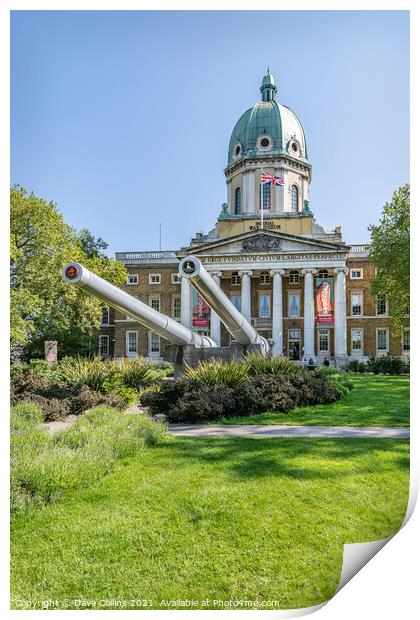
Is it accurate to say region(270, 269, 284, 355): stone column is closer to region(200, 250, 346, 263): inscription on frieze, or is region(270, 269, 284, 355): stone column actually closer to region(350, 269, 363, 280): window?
region(200, 250, 346, 263): inscription on frieze

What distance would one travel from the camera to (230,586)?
9.73 ft

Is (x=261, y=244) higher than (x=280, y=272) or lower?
higher

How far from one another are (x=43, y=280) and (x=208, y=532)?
9.90m

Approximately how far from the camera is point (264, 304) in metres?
34.9

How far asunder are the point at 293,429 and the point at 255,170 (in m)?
30.5

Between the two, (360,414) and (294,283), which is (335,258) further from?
(360,414)

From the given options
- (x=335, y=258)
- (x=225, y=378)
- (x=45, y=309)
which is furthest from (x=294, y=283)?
(x=225, y=378)

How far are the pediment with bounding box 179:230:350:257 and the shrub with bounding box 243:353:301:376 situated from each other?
23132 millimetres

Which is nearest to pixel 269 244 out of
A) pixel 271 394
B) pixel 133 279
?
pixel 133 279

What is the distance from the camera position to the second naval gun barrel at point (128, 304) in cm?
546

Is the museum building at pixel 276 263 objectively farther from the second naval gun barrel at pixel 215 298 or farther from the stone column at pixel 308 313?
the second naval gun barrel at pixel 215 298

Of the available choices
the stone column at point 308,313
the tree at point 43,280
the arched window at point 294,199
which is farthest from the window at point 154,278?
the tree at point 43,280

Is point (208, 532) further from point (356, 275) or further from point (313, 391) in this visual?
point (356, 275)

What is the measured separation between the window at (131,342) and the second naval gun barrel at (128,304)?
24.5m
